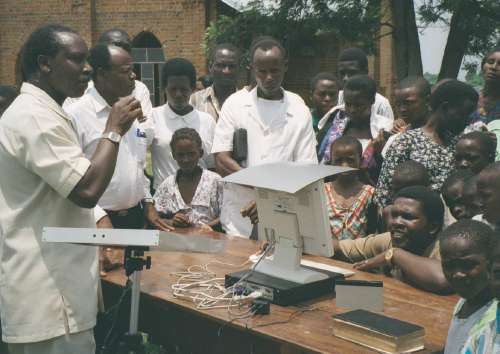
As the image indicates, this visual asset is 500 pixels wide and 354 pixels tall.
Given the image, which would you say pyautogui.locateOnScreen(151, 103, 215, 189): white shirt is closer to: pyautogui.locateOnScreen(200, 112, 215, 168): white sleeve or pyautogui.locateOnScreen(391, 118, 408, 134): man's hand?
pyautogui.locateOnScreen(200, 112, 215, 168): white sleeve

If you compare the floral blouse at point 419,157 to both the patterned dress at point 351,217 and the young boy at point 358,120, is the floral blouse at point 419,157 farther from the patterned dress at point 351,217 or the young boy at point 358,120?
the young boy at point 358,120

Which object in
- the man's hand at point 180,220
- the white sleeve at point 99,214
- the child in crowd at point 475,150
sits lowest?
the man's hand at point 180,220

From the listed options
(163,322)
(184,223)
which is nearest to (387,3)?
(184,223)

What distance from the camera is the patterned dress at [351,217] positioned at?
3943 millimetres

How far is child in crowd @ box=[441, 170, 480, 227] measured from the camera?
11.5 ft

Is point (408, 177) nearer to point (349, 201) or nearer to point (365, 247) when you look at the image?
point (349, 201)

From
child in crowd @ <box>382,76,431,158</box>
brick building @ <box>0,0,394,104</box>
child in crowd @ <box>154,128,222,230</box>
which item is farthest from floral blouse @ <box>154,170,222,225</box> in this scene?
brick building @ <box>0,0,394,104</box>

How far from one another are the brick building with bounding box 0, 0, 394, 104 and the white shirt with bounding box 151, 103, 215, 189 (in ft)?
37.7

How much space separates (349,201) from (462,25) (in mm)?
9154

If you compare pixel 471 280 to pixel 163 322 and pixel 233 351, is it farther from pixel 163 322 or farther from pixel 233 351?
pixel 163 322

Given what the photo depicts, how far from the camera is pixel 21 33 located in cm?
1727

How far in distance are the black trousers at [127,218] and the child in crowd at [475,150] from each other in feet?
6.32

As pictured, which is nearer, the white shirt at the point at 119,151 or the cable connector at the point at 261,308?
the cable connector at the point at 261,308

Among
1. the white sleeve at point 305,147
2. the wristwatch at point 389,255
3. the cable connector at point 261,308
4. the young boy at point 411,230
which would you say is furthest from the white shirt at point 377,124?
the cable connector at point 261,308
